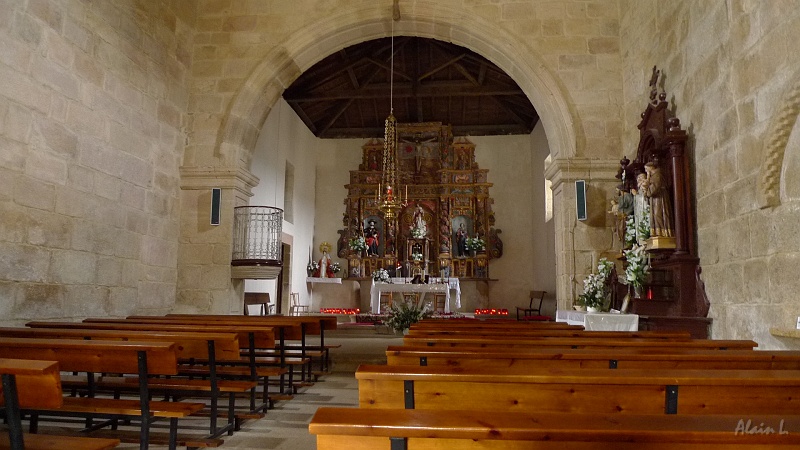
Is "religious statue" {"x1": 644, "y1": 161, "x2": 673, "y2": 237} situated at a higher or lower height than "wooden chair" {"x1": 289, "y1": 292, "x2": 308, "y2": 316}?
higher

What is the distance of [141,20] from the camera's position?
6.39 meters

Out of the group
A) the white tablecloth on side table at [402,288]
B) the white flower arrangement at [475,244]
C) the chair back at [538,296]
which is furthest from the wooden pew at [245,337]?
the white flower arrangement at [475,244]

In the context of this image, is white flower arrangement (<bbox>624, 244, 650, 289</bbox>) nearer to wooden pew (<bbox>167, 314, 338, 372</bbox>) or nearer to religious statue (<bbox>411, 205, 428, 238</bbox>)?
wooden pew (<bbox>167, 314, 338, 372</bbox>)

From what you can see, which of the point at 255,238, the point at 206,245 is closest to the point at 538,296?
the point at 255,238

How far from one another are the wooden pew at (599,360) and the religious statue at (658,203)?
2863 mm

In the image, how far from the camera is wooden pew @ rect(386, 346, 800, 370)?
216cm

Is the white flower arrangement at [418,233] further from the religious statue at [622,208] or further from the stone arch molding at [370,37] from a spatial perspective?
the religious statue at [622,208]

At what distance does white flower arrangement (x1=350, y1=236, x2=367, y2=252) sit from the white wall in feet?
4.01

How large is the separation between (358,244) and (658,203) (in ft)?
30.6

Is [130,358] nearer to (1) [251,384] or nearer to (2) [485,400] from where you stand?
(1) [251,384]

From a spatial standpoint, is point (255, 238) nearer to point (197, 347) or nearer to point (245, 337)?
point (245, 337)

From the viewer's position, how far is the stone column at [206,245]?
708cm

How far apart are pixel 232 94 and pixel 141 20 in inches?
56.4

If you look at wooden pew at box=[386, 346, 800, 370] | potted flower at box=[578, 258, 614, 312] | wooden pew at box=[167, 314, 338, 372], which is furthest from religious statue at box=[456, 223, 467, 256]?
wooden pew at box=[386, 346, 800, 370]
